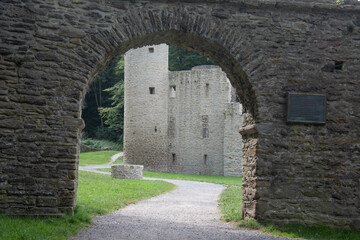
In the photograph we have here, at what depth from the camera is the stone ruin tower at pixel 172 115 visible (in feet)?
92.8

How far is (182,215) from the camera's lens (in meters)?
8.78

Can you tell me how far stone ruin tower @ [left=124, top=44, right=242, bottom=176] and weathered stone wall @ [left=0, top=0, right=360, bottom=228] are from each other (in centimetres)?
2018

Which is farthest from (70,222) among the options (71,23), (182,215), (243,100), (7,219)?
(243,100)

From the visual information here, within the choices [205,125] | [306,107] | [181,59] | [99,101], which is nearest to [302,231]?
[306,107]

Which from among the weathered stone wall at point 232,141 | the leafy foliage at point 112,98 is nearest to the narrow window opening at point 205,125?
the weathered stone wall at point 232,141

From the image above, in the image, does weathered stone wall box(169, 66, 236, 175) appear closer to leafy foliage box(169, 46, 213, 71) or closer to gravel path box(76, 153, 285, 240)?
leafy foliage box(169, 46, 213, 71)

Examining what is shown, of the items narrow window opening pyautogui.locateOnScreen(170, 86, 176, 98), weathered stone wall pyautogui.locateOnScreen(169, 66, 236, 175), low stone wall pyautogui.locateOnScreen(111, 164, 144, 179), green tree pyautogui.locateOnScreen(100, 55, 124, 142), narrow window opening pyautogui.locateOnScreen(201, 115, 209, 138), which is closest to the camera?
low stone wall pyautogui.locateOnScreen(111, 164, 144, 179)

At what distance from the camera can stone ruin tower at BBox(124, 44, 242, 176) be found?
28297 mm

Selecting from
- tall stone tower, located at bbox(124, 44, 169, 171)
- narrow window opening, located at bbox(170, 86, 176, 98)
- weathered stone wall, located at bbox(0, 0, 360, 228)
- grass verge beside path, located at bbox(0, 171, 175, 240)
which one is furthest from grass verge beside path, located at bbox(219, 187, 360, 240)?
narrow window opening, located at bbox(170, 86, 176, 98)

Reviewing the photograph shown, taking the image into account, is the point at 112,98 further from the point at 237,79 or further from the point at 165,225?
the point at 165,225

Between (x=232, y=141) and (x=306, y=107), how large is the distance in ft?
64.5

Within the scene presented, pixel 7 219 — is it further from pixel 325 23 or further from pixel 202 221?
pixel 325 23

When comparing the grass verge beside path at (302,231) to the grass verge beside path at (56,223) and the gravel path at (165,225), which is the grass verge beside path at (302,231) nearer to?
the gravel path at (165,225)

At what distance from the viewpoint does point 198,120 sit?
28859mm
